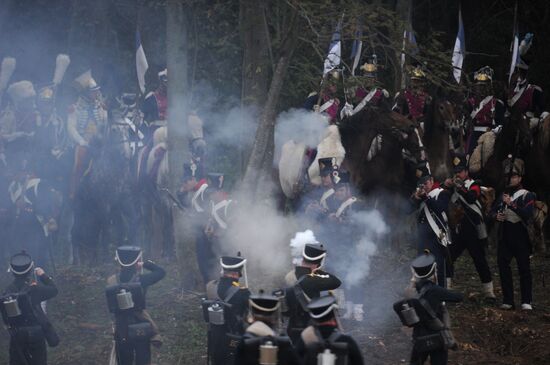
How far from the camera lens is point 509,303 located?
52.3 ft

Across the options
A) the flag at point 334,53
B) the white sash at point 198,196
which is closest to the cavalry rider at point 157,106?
the flag at point 334,53

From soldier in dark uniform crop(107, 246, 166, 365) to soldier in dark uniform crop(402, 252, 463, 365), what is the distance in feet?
10.8

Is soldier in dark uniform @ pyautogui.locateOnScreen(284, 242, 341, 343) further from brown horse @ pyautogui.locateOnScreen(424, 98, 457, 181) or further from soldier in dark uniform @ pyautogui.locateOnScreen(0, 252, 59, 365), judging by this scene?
brown horse @ pyautogui.locateOnScreen(424, 98, 457, 181)

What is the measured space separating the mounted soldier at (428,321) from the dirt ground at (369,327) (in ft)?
7.94

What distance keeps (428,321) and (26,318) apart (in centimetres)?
494

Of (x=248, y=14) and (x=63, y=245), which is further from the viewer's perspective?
(x=63, y=245)

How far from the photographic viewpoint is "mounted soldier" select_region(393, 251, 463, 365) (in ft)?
36.2

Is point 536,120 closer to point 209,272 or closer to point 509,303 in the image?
point 509,303

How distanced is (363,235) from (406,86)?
22.1 ft

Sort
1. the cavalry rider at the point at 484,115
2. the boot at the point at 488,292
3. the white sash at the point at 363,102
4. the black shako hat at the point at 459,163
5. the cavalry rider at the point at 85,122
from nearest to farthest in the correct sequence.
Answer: the boot at the point at 488,292
the black shako hat at the point at 459,163
the white sash at the point at 363,102
the cavalry rider at the point at 85,122
the cavalry rider at the point at 484,115

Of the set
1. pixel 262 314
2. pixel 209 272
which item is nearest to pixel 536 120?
pixel 209 272

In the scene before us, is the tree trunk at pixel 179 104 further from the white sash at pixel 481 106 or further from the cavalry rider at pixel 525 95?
the white sash at pixel 481 106

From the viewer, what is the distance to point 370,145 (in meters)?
19.1

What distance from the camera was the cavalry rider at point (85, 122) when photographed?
19.8m
